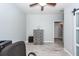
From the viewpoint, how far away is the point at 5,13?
4.26 feet

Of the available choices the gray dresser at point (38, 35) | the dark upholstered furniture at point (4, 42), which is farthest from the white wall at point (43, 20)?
the dark upholstered furniture at point (4, 42)

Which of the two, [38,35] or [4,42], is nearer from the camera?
[4,42]

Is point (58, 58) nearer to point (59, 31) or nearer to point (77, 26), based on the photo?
point (77, 26)

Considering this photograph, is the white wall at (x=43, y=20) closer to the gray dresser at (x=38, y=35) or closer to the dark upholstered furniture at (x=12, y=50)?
the gray dresser at (x=38, y=35)

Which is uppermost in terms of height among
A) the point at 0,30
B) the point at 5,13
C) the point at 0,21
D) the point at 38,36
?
the point at 5,13

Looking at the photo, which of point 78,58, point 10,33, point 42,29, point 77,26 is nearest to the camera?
point 78,58

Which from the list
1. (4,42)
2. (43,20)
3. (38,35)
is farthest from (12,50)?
(38,35)

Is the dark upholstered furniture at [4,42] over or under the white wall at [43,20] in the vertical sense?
under

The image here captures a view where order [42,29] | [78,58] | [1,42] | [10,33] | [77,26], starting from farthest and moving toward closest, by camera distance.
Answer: [42,29] → [1,42] → [10,33] → [77,26] → [78,58]

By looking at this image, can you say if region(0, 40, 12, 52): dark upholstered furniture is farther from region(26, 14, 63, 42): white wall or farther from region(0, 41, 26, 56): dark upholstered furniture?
region(26, 14, 63, 42): white wall

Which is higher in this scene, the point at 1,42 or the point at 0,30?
the point at 0,30

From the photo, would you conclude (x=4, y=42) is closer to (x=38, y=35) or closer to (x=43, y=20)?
(x=43, y=20)

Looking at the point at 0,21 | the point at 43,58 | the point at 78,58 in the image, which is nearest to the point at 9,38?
the point at 0,21

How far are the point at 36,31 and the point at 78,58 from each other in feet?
13.2
